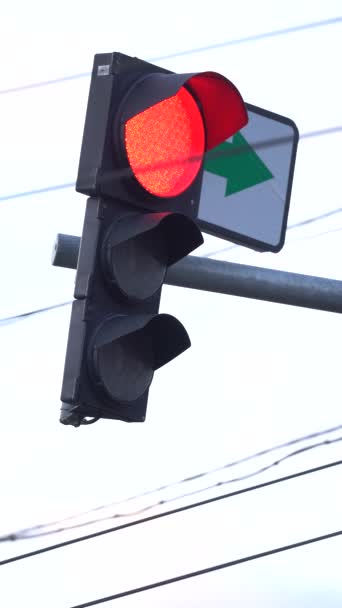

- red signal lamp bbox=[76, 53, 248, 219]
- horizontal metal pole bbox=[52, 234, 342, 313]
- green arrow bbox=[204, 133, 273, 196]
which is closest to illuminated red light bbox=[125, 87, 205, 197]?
red signal lamp bbox=[76, 53, 248, 219]

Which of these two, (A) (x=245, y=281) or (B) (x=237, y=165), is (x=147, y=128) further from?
(A) (x=245, y=281)

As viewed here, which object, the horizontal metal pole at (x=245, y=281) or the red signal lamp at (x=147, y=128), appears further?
the horizontal metal pole at (x=245, y=281)

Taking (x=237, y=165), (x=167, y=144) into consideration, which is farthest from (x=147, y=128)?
(x=237, y=165)

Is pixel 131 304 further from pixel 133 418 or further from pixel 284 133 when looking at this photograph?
pixel 284 133

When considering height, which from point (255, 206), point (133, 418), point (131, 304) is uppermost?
point (255, 206)

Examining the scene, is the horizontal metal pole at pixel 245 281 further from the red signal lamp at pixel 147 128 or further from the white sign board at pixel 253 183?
the red signal lamp at pixel 147 128

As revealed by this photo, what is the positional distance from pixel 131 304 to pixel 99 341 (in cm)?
17

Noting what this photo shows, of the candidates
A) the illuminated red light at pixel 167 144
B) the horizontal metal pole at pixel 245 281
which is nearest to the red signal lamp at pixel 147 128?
the illuminated red light at pixel 167 144

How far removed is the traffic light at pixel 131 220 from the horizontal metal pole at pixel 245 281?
341 mm

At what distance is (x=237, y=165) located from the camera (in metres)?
4.42

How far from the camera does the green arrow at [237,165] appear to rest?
430 centimetres

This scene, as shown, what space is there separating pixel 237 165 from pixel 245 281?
1.13 feet

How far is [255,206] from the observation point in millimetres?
4484

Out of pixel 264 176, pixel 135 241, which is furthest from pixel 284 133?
pixel 135 241
